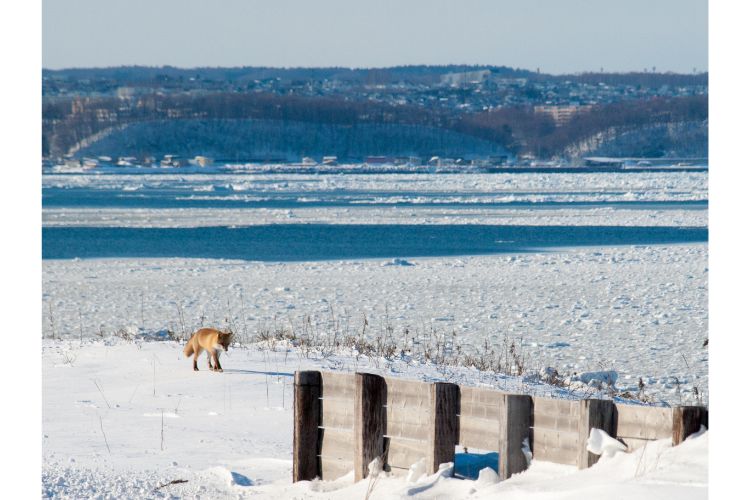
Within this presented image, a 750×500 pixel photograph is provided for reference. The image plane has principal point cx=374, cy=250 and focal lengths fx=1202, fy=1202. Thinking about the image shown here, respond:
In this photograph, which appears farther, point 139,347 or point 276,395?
point 139,347

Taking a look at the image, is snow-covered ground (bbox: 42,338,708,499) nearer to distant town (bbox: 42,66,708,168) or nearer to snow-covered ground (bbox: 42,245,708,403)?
snow-covered ground (bbox: 42,245,708,403)

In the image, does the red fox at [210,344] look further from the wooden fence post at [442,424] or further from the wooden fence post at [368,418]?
the wooden fence post at [442,424]

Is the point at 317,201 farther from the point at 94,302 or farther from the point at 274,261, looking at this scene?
the point at 94,302

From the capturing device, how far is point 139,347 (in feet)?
36.7

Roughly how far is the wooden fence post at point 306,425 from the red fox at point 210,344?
3.06 meters

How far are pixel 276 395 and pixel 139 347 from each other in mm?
2776

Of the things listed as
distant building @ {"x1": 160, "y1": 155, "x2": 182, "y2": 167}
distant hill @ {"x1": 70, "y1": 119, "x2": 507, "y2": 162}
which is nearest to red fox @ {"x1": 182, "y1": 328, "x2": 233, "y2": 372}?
distant building @ {"x1": 160, "y1": 155, "x2": 182, "y2": 167}

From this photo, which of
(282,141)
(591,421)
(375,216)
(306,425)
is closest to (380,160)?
(282,141)

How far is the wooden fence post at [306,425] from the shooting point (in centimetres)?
616

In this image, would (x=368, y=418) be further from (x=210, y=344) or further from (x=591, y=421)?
(x=210, y=344)

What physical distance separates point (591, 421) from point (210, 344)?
15.8 ft

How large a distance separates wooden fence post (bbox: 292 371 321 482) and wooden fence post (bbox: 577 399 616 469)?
1.59m
